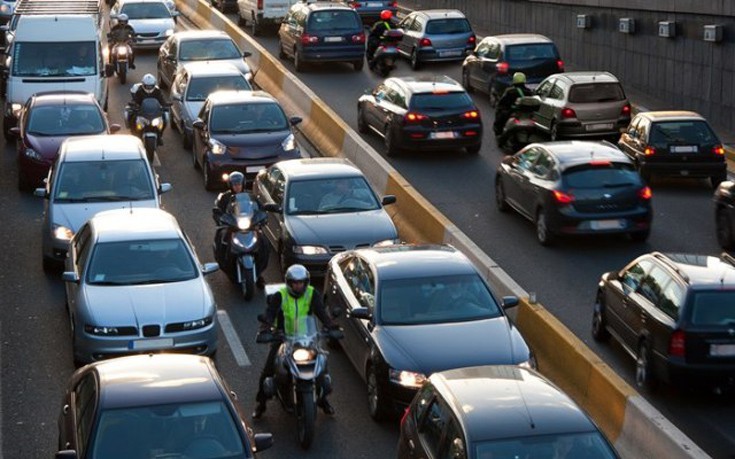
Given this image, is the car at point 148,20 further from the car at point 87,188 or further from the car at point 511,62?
the car at point 87,188

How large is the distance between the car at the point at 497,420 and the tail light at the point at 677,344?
396 cm

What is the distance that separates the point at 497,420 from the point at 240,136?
54.0 feet

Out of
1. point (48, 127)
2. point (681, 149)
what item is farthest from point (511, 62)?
point (48, 127)

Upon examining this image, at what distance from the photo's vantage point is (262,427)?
52.0 feet

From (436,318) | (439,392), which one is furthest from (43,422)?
(439,392)

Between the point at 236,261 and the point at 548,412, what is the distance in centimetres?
993

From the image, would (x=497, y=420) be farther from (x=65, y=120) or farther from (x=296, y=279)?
(x=65, y=120)

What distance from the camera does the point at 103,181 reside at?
22.4 m

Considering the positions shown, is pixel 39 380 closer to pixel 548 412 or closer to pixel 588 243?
pixel 548 412

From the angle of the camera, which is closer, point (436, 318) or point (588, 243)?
point (436, 318)

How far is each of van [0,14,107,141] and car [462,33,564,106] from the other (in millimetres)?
8740

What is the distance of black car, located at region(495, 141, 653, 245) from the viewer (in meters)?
23.1

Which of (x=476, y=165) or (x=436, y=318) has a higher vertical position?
(x=436, y=318)

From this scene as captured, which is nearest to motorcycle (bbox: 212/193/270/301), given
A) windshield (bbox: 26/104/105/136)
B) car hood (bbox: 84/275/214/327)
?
car hood (bbox: 84/275/214/327)
